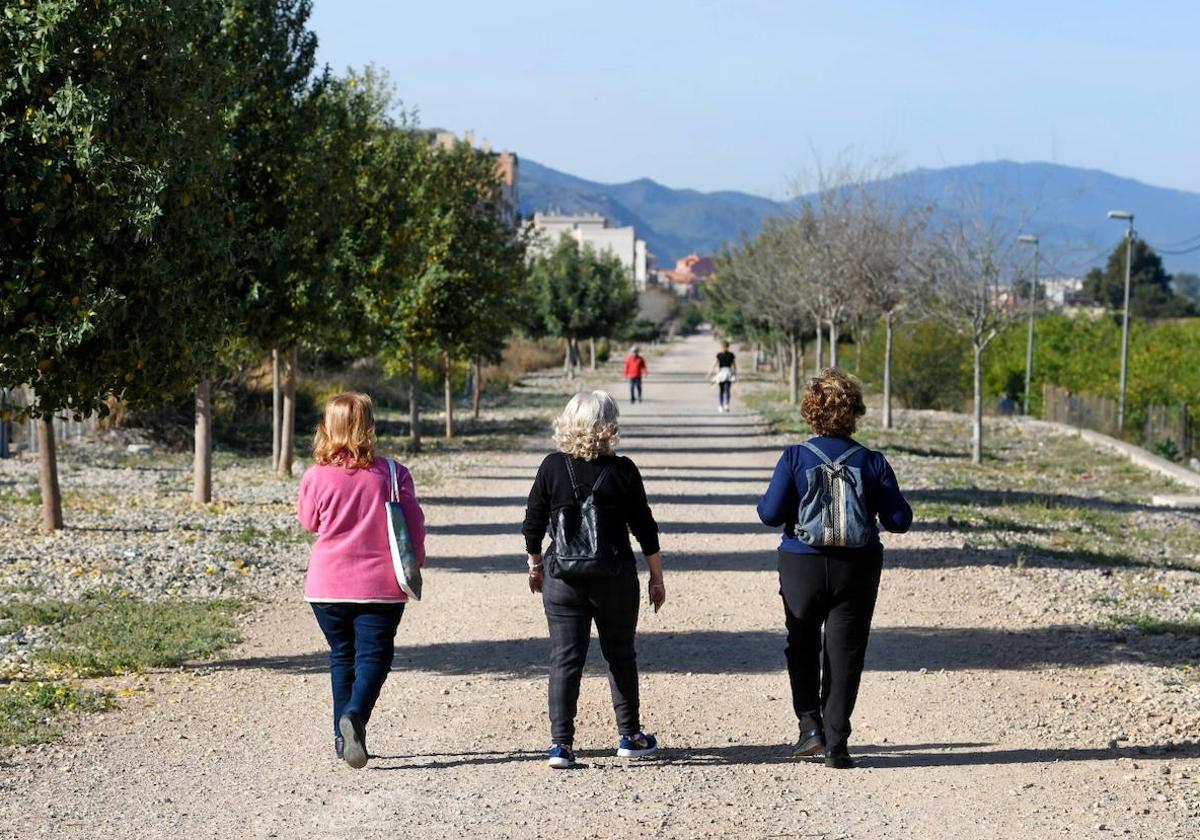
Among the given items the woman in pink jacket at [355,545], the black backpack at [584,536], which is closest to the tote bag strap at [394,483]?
the woman in pink jacket at [355,545]

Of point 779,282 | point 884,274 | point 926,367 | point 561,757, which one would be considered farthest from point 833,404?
point 779,282

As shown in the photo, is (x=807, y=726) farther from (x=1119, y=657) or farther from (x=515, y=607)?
(x=515, y=607)

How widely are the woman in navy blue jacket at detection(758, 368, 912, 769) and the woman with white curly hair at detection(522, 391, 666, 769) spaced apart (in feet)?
1.92

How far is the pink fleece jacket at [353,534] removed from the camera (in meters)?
6.77

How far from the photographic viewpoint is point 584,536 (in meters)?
6.83

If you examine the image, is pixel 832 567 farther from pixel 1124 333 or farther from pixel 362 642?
pixel 1124 333

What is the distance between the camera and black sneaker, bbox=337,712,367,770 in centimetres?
671

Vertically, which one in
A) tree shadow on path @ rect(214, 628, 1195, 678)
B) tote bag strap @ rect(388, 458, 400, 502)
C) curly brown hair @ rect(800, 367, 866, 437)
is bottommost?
tree shadow on path @ rect(214, 628, 1195, 678)

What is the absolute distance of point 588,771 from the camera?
6910mm

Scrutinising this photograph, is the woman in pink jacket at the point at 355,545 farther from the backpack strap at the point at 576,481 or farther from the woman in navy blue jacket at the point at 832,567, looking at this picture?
the woman in navy blue jacket at the point at 832,567

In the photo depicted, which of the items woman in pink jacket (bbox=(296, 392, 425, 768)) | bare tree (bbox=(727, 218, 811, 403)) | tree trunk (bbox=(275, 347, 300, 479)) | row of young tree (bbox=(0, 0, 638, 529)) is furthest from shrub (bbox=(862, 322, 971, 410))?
woman in pink jacket (bbox=(296, 392, 425, 768))

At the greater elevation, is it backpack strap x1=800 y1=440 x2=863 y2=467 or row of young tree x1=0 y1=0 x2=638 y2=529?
row of young tree x1=0 y1=0 x2=638 y2=529

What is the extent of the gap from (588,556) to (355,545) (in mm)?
963

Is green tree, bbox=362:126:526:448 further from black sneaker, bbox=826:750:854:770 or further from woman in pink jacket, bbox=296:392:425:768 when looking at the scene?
black sneaker, bbox=826:750:854:770
